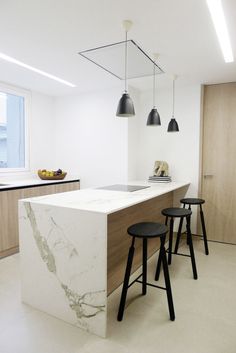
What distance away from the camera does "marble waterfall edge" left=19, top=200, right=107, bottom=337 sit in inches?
73.0

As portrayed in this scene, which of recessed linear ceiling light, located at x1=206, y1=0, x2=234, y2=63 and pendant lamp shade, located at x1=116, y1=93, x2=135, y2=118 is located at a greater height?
recessed linear ceiling light, located at x1=206, y1=0, x2=234, y2=63

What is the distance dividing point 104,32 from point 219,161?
2588 mm

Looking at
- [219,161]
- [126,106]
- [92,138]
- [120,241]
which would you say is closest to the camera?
[126,106]

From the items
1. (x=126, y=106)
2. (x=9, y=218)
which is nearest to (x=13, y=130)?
(x=9, y=218)

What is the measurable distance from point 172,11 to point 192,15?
19 centimetres

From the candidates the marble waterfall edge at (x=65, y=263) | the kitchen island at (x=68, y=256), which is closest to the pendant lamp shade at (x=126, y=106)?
the kitchen island at (x=68, y=256)

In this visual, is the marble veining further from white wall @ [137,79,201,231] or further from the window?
white wall @ [137,79,201,231]

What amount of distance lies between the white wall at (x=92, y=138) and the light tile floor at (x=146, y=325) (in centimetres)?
215

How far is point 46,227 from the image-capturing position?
2.09 metres

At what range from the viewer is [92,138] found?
4520 millimetres

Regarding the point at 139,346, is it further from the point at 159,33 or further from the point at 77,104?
the point at 77,104

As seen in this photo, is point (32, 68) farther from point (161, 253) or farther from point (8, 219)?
point (161, 253)

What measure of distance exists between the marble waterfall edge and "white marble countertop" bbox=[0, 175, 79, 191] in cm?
134

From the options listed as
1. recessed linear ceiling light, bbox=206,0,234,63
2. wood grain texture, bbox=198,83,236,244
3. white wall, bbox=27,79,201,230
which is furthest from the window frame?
recessed linear ceiling light, bbox=206,0,234,63
